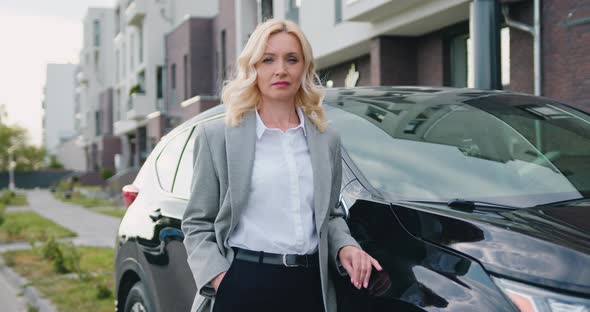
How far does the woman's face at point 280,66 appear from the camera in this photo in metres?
2.64

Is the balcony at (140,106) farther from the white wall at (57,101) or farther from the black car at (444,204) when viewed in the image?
the white wall at (57,101)

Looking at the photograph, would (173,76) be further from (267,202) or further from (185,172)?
(267,202)

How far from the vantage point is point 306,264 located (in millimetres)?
2631

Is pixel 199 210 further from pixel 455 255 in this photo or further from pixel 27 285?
pixel 27 285

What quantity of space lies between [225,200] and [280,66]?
1.71ft

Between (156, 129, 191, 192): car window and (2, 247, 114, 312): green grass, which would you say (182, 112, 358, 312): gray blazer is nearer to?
(156, 129, 191, 192): car window

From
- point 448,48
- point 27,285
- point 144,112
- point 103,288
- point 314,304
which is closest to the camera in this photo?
→ point 314,304

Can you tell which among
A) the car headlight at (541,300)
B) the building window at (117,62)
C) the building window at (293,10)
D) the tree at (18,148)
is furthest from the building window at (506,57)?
the tree at (18,148)

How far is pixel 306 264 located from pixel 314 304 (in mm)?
152

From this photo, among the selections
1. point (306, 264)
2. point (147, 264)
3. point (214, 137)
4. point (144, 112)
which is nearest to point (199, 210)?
point (214, 137)

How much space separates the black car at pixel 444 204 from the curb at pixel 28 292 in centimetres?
366

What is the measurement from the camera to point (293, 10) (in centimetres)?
2145

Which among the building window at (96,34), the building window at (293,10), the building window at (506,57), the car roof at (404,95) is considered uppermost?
the building window at (96,34)

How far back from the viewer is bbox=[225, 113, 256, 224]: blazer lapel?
2594 millimetres
